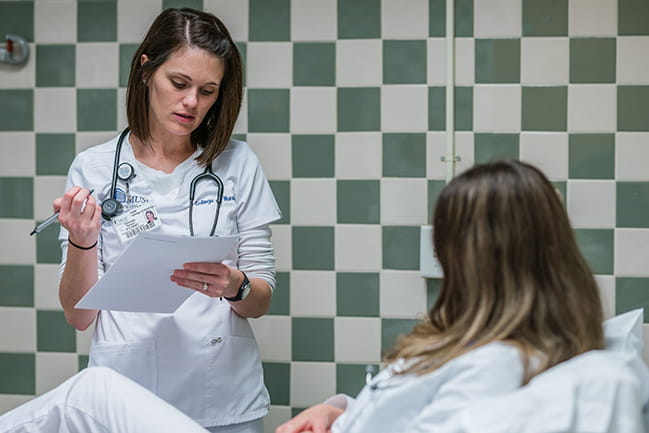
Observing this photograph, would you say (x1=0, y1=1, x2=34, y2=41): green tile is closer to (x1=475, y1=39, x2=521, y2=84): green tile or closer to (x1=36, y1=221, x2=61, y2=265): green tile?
(x1=36, y1=221, x2=61, y2=265): green tile

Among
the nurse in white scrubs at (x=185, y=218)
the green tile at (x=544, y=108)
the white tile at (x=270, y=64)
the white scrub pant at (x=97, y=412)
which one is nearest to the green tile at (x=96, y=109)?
the white tile at (x=270, y=64)

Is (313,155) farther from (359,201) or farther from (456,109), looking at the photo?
(456,109)

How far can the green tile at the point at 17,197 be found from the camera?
92.7 inches

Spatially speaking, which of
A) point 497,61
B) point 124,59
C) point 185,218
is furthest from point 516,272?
point 124,59

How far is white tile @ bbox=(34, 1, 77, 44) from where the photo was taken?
2.32 metres

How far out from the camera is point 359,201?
225 cm

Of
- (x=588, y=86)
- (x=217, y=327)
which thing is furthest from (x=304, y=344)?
(x=588, y=86)

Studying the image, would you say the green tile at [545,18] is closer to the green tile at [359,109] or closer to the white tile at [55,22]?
the green tile at [359,109]

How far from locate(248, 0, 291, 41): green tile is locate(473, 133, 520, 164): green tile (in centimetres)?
68

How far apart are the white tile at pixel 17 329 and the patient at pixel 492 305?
1.56m

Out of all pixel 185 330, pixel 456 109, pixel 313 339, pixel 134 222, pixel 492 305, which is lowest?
pixel 313 339

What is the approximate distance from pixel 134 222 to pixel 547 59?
1.32 m

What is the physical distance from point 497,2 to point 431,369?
144cm

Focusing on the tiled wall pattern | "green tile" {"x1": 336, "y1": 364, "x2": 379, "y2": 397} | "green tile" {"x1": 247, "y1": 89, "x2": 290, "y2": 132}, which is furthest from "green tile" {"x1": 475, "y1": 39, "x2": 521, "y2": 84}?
"green tile" {"x1": 336, "y1": 364, "x2": 379, "y2": 397}
